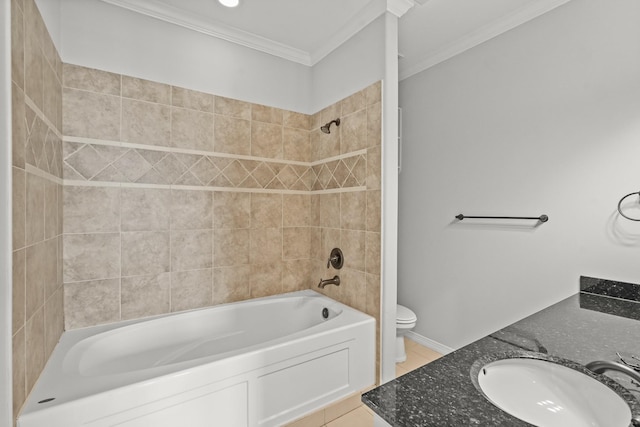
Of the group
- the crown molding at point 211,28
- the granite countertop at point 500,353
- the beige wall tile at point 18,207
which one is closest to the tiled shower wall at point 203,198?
the crown molding at point 211,28

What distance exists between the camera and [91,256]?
179 cm

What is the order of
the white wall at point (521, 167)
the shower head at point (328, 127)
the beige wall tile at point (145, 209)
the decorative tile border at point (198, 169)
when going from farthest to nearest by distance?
1. the shower head at point (328, 127)
2. the beige wall tile at point (145, 209)
3. the decorative tile border at point (198, 169)
4. the white wall at point (521, 167)

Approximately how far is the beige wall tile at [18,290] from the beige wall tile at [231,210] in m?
1.17

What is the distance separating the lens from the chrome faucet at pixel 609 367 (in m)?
0.68

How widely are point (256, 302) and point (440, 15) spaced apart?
2.44 m

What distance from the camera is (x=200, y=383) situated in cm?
131

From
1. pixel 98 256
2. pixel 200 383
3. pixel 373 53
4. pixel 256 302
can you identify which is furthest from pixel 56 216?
pixel 373 53

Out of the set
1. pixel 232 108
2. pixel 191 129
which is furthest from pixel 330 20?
pixel 191 129

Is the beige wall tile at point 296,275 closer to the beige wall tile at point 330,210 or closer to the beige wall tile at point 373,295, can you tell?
the beige wall tile at point 330,210

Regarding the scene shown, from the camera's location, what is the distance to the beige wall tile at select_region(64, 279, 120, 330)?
1745 millimetres

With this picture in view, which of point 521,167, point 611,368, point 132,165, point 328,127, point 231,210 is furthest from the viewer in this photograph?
point 328,127

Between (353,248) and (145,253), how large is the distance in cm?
140

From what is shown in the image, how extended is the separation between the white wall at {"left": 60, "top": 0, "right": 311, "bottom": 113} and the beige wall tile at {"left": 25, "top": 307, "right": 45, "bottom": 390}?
57.1 inches

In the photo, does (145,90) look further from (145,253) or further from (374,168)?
(374,168)
